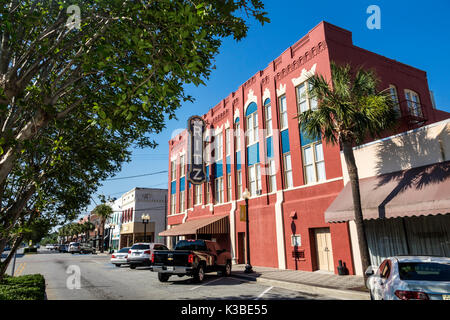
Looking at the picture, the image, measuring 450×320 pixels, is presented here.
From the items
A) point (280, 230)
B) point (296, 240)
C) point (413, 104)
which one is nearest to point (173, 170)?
point (280, 230)

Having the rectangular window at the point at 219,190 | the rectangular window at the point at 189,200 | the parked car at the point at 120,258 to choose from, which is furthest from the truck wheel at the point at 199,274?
the rectangular window at the point at 189,200

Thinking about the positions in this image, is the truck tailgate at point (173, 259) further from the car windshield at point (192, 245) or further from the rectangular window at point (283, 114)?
the rectangular window at point (283, 114)

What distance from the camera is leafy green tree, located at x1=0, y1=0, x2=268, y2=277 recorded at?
4695 mm

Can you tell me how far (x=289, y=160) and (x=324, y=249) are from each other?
222 inches

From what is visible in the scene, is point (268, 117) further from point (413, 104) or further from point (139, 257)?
point (139, 257)

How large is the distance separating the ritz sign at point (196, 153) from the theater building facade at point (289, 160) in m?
1.06

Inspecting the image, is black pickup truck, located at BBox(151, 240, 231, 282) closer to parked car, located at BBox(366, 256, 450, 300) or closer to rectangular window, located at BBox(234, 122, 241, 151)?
parked car, located at BBox(366, 256, 450, 300)

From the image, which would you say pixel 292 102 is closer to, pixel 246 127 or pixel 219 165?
pixel 246 127

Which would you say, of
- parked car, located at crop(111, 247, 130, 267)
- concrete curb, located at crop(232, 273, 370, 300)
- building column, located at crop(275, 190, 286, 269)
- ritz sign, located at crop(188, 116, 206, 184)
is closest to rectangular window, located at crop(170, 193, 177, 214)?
ritz sign, located at crop(188, 116, 206, 184)

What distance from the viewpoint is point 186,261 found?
12.9m

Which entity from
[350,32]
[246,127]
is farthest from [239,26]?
[246,127]

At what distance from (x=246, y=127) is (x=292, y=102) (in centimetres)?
550

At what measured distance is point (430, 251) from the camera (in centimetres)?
1138

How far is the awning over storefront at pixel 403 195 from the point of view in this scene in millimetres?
9805
